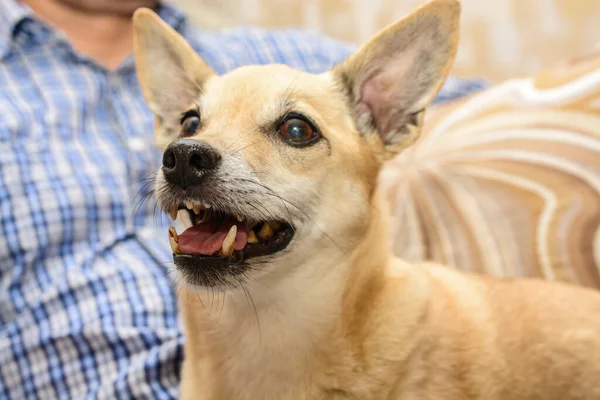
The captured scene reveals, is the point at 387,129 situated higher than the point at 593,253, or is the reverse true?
the point at 387,129

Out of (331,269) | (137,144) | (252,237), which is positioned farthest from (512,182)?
(137,144)

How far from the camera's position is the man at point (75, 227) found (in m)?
1.21

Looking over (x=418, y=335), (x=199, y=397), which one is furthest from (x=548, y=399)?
(x=199, y=397)

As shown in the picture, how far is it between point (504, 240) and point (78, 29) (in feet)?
4.70

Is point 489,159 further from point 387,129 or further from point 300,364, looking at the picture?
point 300,364

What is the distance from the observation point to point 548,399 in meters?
1.00

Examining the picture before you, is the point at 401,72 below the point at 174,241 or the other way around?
the other way around

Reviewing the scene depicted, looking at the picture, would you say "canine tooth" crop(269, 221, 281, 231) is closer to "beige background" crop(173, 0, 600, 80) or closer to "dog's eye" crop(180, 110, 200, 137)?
"dog's eye" crop(180, 110, 200, 137)

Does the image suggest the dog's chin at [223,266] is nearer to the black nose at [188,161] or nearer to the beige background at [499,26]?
the black nose at [188,161]

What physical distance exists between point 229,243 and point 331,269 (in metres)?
0.21

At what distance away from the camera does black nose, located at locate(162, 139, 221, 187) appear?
802mm

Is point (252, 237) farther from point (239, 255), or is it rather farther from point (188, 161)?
point (188, 161)

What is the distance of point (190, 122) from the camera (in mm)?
1060

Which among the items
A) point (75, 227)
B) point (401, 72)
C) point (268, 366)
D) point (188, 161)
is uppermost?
point (401, 72)
